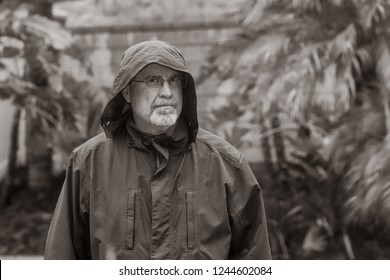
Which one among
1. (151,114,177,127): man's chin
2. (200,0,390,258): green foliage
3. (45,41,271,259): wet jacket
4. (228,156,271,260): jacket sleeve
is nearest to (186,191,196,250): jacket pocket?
(45,41,271,259): wet jacket

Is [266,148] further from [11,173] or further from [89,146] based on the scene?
[89,146]

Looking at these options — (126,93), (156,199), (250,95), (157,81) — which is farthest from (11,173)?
(156,199)

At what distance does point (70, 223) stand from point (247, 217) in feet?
2.17

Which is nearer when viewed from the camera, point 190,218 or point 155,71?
point 190,218

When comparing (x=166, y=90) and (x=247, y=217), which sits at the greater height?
(x=166, y=90)

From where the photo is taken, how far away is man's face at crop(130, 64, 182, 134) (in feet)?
7.79

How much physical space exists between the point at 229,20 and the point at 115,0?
1369mm

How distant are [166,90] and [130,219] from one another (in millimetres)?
511

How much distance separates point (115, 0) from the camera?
7438 millimetres

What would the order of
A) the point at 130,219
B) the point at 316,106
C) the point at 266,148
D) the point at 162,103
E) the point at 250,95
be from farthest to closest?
the point at 266,148 → the point at 250,95 → the point at 316,106 → the point at 162,103 → the point at 130,219

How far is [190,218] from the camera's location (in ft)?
7.53

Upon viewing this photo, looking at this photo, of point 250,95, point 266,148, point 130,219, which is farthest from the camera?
point 266,148

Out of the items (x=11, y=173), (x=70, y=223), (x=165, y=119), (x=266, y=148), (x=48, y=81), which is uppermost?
(x=165, y=119)
